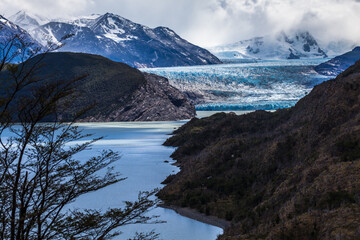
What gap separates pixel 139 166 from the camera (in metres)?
37.2

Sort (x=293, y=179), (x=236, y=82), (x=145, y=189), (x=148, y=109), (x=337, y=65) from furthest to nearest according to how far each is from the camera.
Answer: (x=337, y=65) < (x=236, y=82) < (x=148, y=109) < (x=145, y=189) < (x=293, y=179)

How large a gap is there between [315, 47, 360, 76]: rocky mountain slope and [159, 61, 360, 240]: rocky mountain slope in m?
128

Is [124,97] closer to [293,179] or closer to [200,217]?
[200,217]

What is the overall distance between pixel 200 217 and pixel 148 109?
85.5m

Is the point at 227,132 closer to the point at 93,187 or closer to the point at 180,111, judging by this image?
the point at 93,187

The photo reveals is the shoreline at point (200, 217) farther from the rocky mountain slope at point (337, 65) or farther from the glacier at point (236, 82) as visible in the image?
the rocky mountain slope at point (337, 65)

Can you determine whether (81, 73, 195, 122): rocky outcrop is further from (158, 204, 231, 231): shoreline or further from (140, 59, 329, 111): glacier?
(158, 204, 231, 231): shoreline

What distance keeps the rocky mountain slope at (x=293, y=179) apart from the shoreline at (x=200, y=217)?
0.32m

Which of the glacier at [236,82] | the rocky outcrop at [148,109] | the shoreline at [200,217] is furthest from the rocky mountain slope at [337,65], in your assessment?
the shoreline at [200,217]

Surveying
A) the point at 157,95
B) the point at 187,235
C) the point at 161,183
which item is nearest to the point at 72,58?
the point at 157,95

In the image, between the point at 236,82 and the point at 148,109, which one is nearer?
the point at 148,109

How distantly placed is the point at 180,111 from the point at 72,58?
43.5m

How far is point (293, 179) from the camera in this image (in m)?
16.7

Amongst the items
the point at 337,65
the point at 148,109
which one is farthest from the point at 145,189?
the point at 337,65
